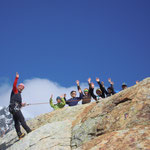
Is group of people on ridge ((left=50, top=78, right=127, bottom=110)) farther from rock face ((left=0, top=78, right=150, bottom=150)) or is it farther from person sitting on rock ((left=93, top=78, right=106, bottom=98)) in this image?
rock face ((left=0, top=78, right=150, bottom=150))

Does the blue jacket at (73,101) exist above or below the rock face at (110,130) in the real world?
above

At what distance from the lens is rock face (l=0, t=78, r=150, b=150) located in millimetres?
4527

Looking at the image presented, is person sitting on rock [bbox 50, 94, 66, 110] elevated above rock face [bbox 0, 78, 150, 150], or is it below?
above

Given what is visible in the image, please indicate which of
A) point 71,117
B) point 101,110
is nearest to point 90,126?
point 101,110

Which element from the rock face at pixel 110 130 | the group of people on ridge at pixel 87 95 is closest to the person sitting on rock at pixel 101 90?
the group of people on ridge at pixel 87 95

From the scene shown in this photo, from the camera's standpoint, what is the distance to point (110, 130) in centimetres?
630

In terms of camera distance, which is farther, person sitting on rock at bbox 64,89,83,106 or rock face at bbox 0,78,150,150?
person sitting on rock at bbox 64,89,83,106

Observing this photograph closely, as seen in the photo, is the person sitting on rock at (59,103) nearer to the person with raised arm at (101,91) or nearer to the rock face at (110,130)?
the person with raised arm at (101,91)

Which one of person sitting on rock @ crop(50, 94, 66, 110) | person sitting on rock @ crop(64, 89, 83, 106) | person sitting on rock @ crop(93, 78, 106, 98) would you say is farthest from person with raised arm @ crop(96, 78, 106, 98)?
person sitting on rock @ crop(50, 94, 66, 110)

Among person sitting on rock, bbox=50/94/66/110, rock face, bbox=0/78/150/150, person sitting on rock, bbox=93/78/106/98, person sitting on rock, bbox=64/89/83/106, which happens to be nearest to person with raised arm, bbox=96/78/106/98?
person sitting on rock, bbox=93/78/106/98

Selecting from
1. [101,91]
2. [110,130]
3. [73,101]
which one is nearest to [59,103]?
[73,101]

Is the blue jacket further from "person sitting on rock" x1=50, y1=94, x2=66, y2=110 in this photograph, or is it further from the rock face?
the rock face

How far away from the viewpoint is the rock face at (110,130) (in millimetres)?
4527

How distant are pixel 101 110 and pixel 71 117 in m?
3.30
